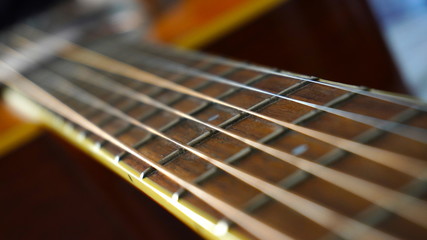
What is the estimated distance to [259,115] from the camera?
743 millimetres

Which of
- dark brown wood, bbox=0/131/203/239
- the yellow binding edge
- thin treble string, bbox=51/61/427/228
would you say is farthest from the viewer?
dark brown wood, bbox=0/131/203/239

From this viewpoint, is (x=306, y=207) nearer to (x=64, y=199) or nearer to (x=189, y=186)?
(x=189, y=186)

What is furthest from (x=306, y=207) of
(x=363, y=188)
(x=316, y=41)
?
(x=316, y=41)

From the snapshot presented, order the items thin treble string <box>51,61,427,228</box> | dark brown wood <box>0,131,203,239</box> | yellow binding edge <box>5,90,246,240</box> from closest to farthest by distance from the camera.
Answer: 1. thin treble string <box>51,61,427,228</box>
2. yellow binding edge <box>5,90,246,240</box>
3. dark brown wood <box>0,131,203,239</box>

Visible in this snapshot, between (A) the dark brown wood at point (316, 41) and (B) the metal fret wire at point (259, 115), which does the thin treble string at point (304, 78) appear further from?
(A) the dark brown wood at point (316, 41)

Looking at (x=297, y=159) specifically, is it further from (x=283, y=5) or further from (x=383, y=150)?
(x=283, y=5)

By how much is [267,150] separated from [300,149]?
5cm

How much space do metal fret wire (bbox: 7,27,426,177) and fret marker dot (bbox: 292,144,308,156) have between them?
0.02m

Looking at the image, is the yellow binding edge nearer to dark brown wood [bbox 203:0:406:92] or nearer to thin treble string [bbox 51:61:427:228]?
thin treble string [bbox 51:61:427:228]

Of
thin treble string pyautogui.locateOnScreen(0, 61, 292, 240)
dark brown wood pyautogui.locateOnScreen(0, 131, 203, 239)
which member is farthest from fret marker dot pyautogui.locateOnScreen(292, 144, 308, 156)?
dark brown wood pyautogui.locateOnScreen(0, 131, 203, 239)

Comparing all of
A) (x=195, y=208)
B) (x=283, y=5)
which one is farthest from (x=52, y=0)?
(x=195, y=208)

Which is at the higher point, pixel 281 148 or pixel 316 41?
pixel 281 148

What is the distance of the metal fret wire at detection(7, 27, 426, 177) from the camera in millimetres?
521

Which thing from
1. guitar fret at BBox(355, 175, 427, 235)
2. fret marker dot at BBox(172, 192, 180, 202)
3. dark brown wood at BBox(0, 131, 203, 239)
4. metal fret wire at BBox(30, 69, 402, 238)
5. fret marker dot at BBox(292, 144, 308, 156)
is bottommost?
dark brown wood at BBox(0, 131, 203, 239)
